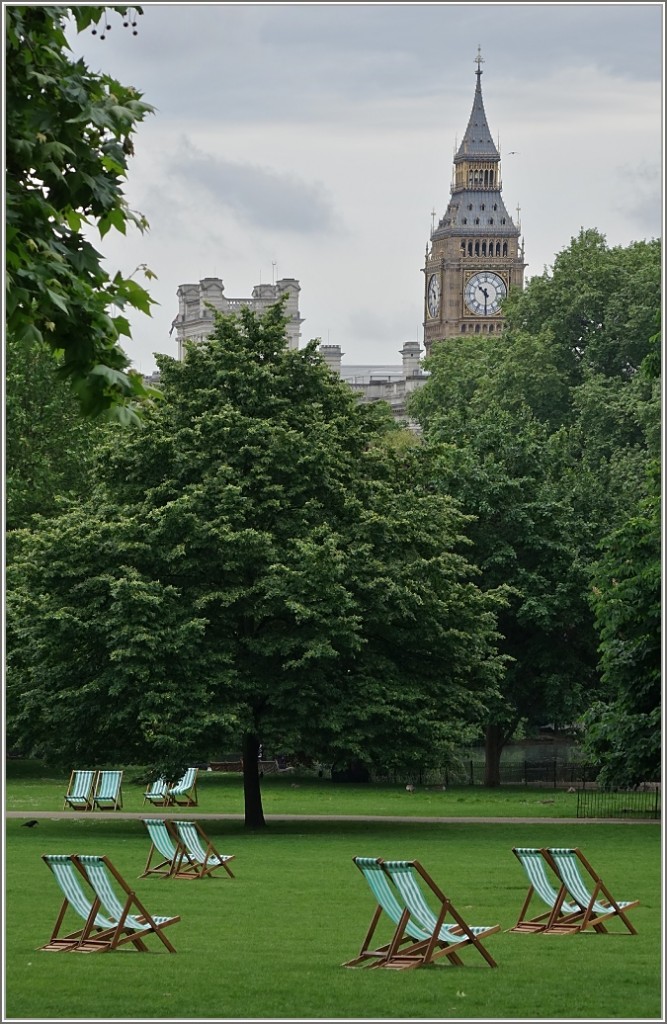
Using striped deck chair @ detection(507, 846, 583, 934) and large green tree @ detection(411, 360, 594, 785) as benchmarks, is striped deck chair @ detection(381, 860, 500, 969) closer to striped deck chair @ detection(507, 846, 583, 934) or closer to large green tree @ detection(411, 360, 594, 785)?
striped deck chair @ detection(507, 846, 583, 934)

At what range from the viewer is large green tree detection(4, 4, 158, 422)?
1168 centimetres

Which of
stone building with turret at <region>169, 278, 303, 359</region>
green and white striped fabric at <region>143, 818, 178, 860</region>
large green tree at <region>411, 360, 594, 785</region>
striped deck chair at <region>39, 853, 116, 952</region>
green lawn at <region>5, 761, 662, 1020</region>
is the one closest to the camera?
green lawn at <region>5, 761, 662, 1020</region>

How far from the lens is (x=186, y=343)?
120 ft

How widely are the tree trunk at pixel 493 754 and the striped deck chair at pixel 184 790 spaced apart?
11.1 meters

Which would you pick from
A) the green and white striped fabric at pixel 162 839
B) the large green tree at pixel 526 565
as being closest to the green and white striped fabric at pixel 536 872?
the green and white striped fabric at pixel 162 839

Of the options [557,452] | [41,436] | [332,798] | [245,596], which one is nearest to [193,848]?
[245,596]

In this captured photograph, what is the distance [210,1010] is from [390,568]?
21.7 meters

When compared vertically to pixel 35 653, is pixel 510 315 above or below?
above

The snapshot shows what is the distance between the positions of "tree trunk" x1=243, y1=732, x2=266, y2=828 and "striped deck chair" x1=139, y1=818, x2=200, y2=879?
7.94 m

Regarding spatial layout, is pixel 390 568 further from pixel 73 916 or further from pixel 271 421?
pixel 73 916

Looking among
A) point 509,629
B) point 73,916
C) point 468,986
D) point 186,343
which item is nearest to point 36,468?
point 509,629

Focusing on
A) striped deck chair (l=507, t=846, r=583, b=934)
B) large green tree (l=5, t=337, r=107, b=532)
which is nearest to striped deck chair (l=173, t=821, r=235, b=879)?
striped deck chair (l=507, t=846, r=583, b=934)

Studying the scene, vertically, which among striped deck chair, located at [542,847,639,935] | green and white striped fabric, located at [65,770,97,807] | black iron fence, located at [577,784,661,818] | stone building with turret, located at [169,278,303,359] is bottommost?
black iron fence, located at [577,784,661,818]

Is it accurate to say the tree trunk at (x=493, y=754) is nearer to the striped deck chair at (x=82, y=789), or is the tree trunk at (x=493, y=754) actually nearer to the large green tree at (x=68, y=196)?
the striped deck chair at (x=82, y=789)
